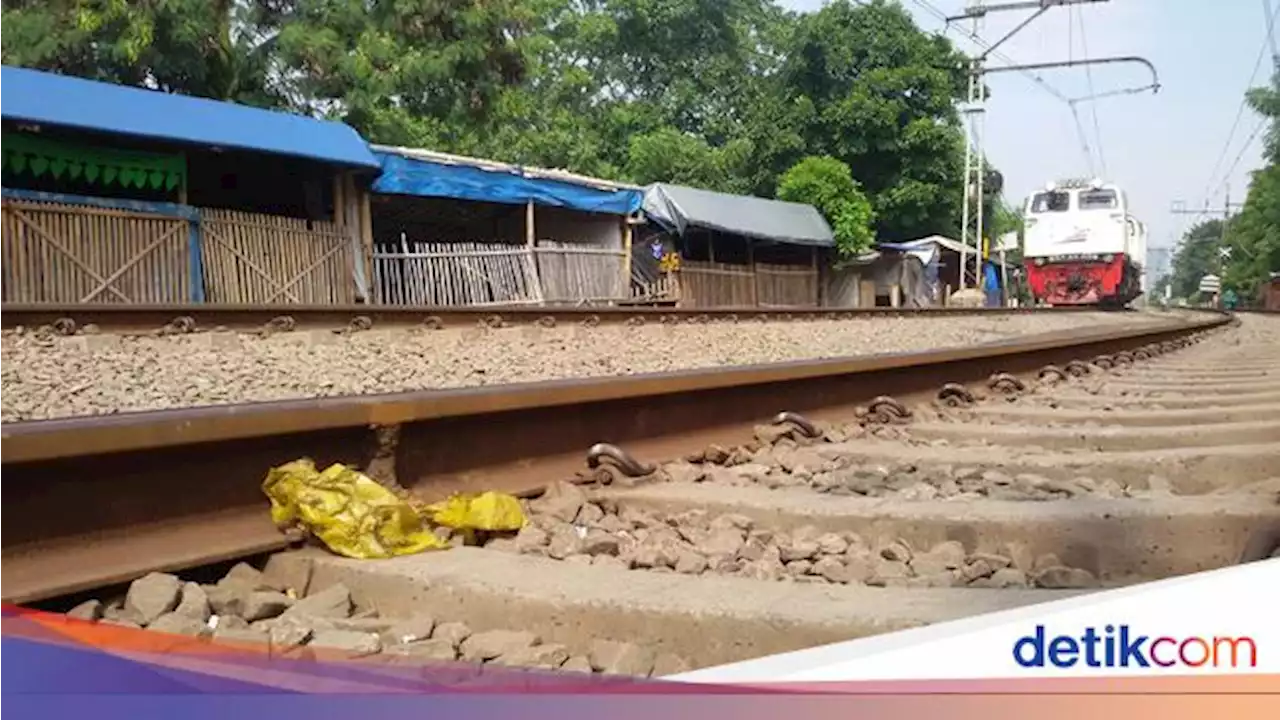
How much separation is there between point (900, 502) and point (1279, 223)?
57703mm

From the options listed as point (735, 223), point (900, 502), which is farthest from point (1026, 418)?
point (735, 223)

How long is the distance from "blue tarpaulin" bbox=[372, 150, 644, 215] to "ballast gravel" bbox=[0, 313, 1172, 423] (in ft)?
17.6

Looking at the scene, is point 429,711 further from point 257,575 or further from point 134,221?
point 134,221

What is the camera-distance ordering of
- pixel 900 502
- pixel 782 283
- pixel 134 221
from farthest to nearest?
pixel 782 283, pixel 134 221, pixel 900 502

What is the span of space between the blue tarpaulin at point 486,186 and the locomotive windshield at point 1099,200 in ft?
42.4

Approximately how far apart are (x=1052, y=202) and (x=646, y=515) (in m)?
25.8

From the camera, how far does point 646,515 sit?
289 centimetres

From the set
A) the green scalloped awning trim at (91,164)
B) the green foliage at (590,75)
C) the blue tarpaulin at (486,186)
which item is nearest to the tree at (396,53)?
the green foliage at (590,75)

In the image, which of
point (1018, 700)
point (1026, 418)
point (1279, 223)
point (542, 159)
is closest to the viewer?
point (1018, 700)

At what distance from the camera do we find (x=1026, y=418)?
4.52 meters

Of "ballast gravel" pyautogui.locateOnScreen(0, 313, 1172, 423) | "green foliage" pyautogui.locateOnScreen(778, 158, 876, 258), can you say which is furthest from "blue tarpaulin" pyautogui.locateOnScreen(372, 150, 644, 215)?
"green foliage" pyautogui.locateOnScreen(778, 158, 876, 258)

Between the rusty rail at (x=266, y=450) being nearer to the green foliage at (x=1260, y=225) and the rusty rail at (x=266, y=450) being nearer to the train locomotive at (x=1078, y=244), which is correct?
the train locomotive at (x=1078, y=244)

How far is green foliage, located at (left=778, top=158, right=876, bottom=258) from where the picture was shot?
27312mm

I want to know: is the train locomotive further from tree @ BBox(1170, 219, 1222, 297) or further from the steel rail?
tree @ BBox(1170, 219, 1222, 297)
